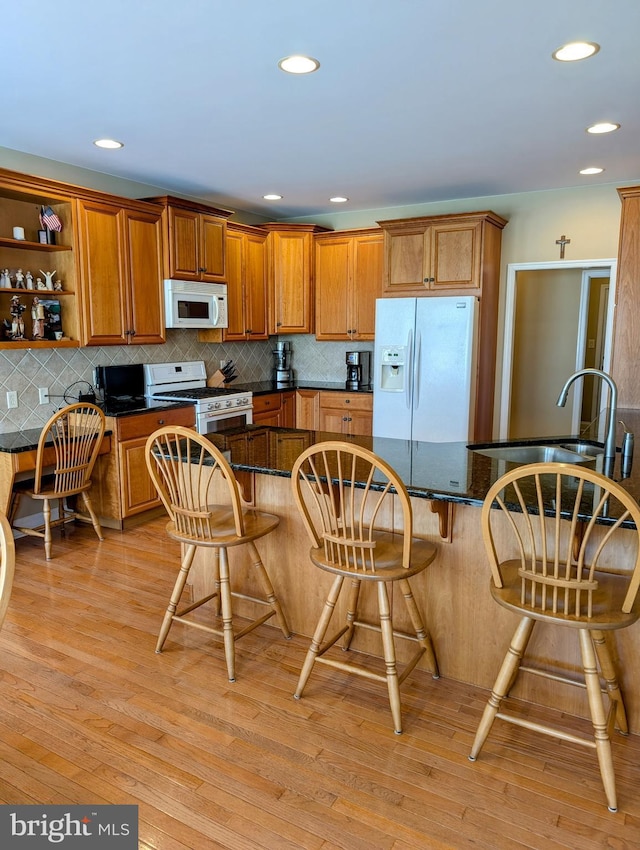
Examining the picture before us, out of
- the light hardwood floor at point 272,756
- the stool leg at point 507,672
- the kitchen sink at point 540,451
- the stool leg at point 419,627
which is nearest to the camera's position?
the light hardwood floor at point 272,756

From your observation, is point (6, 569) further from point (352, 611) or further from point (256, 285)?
point (256, 285)

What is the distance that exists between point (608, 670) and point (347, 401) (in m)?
3.77

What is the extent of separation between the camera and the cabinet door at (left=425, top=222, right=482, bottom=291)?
15.4 ft

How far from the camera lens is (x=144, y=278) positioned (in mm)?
4469

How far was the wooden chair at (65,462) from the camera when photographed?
12.1 ft

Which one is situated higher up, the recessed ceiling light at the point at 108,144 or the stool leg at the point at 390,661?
the recessed ceiling light at the point at 108,144

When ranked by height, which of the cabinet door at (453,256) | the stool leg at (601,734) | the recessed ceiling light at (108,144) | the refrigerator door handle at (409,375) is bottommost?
the stool leg at (601,734)

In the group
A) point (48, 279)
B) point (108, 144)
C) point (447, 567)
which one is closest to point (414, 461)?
point (447, 567)

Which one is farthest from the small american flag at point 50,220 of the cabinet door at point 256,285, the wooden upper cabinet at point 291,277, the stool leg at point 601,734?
the stool leg at point 601,734

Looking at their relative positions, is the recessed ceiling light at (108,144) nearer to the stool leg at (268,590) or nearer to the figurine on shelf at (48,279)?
the figurine on shelf at (48,279)

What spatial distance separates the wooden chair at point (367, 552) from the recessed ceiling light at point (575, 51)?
187cm

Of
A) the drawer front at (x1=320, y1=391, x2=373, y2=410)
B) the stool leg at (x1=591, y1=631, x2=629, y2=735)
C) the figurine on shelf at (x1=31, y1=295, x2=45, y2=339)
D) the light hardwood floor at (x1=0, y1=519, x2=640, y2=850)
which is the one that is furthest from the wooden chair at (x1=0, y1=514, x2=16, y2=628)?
the drawer front at (x1=320, y1=391, x2=373, y2=410)

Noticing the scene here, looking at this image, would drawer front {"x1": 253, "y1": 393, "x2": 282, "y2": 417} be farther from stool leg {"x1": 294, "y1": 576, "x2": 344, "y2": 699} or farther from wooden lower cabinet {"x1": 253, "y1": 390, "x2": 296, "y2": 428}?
stool leg {"x1": 294, "y1": 576, "x2": 344, "y2": 699}

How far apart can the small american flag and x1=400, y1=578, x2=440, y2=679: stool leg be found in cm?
325
